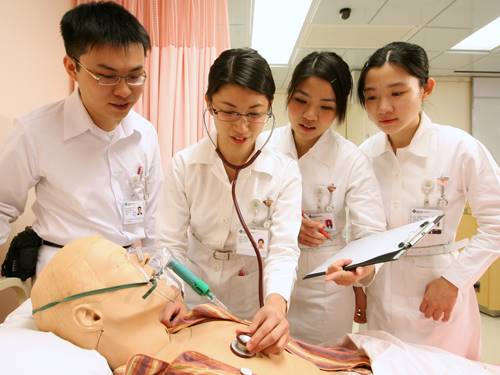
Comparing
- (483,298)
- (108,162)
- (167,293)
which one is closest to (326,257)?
(167,293)

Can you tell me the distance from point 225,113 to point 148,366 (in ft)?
2.44

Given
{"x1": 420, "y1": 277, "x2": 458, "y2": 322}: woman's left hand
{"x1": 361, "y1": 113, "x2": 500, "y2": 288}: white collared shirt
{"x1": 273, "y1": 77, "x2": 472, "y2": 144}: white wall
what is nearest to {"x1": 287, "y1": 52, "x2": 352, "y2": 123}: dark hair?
{"x1": 361, "y1": 113, "x2": 500, "y2": 288}: white collared shirt

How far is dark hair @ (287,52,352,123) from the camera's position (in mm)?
1409

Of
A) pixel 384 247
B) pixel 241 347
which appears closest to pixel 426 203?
pixel 384 247

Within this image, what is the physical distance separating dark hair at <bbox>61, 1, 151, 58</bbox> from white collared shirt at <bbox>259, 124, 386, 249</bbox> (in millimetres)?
622

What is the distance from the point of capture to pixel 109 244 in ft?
3.67

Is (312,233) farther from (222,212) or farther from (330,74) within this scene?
(330,74)

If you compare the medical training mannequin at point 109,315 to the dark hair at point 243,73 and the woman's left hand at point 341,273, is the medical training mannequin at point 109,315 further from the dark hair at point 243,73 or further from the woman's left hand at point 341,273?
the dark hair at point 243,73

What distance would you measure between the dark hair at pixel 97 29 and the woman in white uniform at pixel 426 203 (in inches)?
36.4

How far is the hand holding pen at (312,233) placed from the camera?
1509 mm

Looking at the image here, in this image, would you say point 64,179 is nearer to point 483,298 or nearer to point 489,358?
point 489,358

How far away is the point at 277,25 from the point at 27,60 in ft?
9.57

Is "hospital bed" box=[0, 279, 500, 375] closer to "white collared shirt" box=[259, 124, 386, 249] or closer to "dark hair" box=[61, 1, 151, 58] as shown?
"white collared shirt" box=[259, 124, 386, 249]

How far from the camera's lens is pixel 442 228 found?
5.05ft
